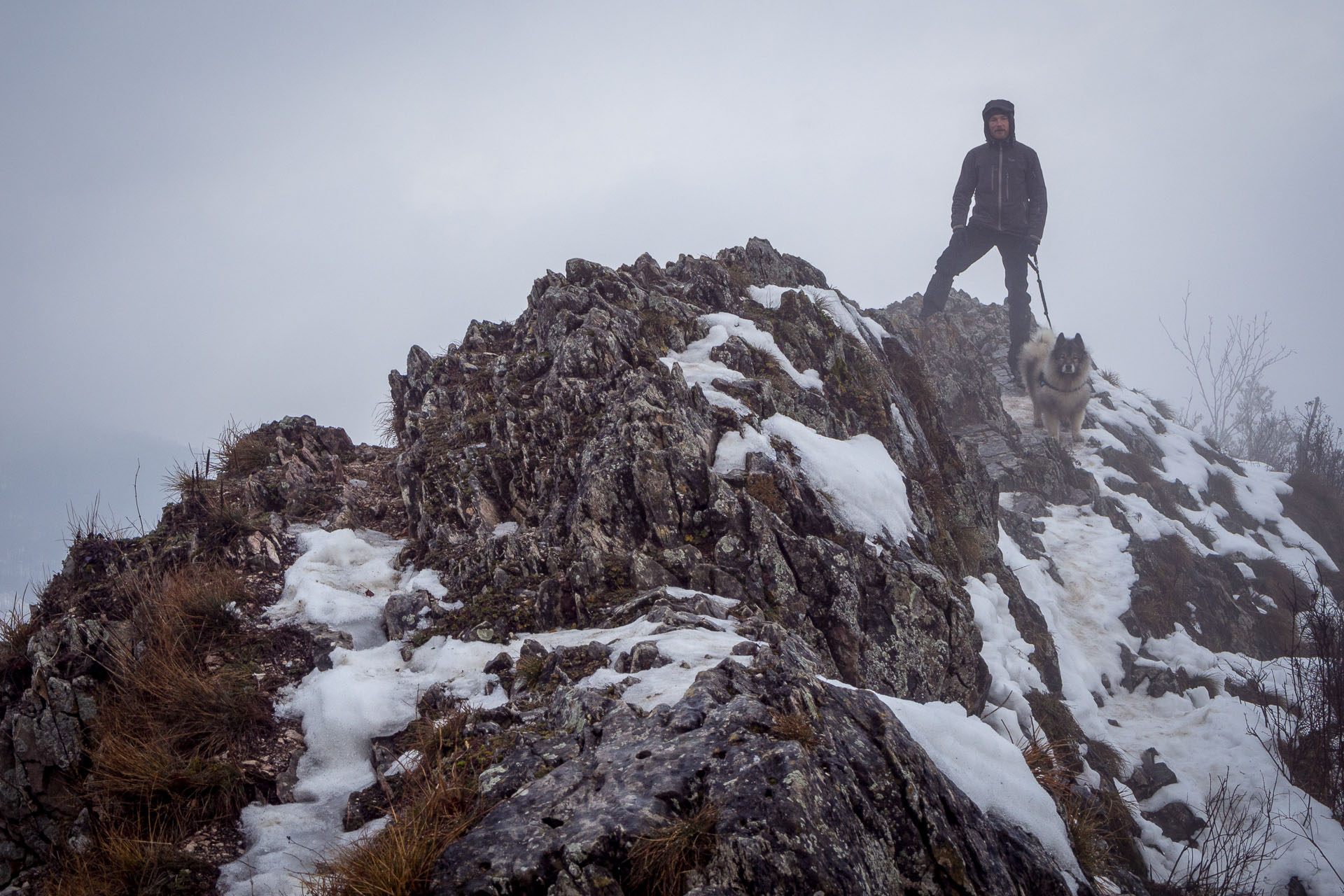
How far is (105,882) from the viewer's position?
9.50 feet

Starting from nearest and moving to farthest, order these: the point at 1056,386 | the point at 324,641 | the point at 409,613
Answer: the point at 324,641
the point at 409,613
the point at 1056,386

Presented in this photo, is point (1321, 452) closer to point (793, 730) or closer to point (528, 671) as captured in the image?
point (793, 730)

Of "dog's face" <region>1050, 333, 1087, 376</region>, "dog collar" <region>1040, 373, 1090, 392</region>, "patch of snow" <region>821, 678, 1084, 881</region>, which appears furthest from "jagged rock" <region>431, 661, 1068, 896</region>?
"dog collar" <region>1040, 373, 1090, 392</region>

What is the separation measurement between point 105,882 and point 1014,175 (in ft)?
54.8

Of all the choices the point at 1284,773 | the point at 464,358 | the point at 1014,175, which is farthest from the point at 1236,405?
the point at 464,358

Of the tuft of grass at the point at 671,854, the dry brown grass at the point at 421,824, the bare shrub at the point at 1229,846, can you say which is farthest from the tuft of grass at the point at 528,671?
the bare shrub at the point at 1229,846

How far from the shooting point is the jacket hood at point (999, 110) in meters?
13.6

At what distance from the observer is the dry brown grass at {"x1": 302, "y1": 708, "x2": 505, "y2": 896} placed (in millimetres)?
2420

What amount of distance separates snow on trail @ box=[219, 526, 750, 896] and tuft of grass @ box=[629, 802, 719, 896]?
101 cm

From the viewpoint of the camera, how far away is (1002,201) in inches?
541

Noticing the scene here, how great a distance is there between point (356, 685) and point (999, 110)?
15779 mm

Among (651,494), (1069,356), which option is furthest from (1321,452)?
(651,494)

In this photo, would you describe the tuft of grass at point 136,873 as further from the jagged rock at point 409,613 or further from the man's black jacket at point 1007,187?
the man's black jacket at point 1007,187

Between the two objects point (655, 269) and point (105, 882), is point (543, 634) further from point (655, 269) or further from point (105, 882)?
point (655, 269)
